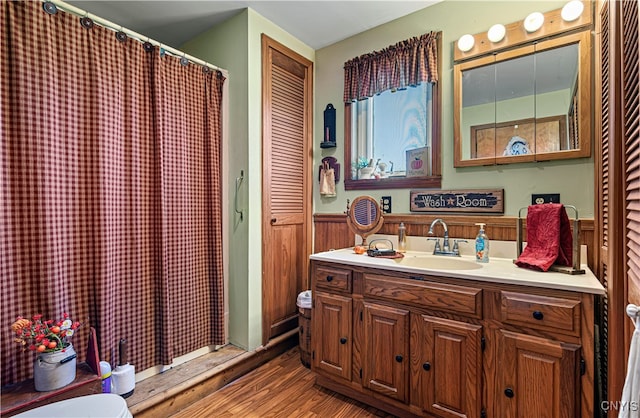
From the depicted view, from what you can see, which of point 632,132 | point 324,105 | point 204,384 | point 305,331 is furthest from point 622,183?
point 204,384

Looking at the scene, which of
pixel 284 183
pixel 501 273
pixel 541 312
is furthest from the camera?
pixel 284 183

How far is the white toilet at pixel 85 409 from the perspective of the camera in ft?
3.60

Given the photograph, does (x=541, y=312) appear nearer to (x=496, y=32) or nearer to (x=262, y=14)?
(x=496, y=32)

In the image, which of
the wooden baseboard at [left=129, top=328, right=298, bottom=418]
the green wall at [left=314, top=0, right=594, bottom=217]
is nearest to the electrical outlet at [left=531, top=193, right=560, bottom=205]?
the green wall at [left=314, top=0, right=594, bottom=217]

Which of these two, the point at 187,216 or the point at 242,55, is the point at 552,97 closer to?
the point at 242,55

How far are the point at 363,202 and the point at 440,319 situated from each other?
3.14 feet

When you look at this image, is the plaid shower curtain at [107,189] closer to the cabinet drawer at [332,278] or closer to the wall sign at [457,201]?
the cabinet drawer at [332,278]

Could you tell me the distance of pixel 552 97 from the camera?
1760mm

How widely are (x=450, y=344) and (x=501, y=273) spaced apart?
41 cm

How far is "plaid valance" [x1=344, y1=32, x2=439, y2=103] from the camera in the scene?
84.5 inches

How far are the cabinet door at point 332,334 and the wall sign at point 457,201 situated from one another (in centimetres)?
87

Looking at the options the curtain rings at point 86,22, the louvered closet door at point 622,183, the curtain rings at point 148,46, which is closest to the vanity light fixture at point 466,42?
the louvered closet door at point 622,183

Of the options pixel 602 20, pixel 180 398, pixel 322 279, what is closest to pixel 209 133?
pixel 322 279

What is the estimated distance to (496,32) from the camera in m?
1.88
